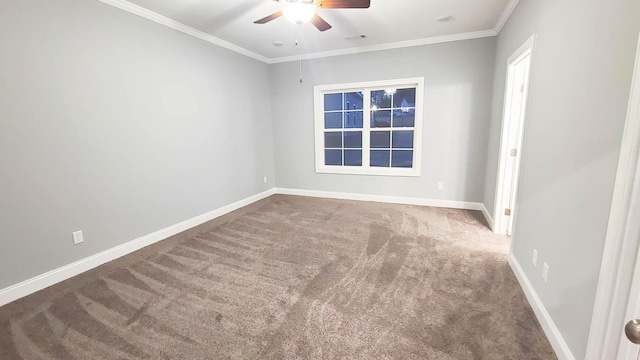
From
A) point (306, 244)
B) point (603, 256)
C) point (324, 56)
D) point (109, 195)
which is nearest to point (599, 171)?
point (603, 256)

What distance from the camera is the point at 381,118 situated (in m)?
4.74

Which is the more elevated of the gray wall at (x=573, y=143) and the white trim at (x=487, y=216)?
the gray wall at (x=573, y=143)

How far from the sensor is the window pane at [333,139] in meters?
5.12

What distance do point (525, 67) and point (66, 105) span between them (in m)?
4.65

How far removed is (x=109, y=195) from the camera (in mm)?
2801

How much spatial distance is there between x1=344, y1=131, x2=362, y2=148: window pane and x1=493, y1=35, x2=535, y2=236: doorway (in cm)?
229

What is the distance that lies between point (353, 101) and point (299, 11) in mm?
2881

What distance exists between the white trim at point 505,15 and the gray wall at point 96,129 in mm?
3771

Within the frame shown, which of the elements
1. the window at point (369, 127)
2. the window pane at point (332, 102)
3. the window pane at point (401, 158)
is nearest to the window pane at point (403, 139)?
the window at point (369, 127)

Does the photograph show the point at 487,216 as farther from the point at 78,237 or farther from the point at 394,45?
the point at 78,237

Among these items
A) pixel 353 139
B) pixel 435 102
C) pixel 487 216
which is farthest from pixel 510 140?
pixel 353 139

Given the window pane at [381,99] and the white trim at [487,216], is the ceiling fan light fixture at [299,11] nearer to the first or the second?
the window pane at [381,99]

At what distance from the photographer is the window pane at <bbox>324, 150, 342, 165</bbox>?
5273 mm

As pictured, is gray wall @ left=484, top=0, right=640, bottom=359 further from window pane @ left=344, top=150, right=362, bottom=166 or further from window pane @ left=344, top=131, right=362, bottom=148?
window pane @ left=344, top=150, right=362, bottom=166
